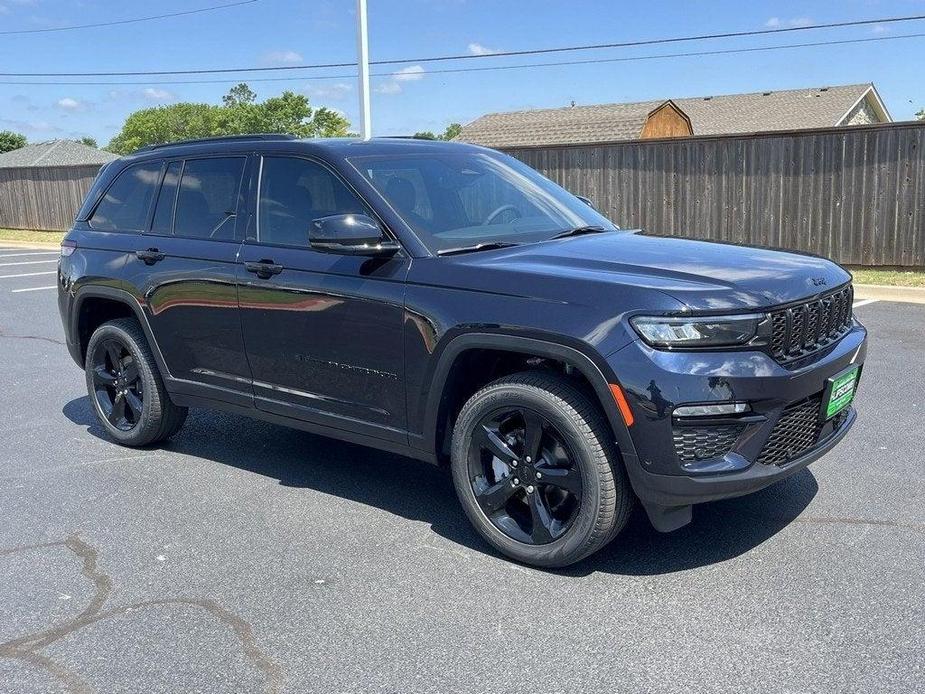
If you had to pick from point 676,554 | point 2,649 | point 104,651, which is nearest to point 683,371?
point 676,554

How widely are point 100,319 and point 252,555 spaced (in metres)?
2.80

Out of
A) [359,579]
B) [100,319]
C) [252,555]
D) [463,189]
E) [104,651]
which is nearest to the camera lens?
[104,651]

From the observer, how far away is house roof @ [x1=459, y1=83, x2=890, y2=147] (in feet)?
92.8

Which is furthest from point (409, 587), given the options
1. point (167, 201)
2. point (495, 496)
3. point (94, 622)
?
point (167, 201)

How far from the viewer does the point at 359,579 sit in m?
3.85

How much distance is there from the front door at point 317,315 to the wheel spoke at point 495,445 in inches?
18.7

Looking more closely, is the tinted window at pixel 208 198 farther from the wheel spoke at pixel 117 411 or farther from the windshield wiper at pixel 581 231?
the windshield wiper at pixel 581 231

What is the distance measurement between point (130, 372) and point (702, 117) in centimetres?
3920

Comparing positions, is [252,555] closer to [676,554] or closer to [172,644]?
[172,644]

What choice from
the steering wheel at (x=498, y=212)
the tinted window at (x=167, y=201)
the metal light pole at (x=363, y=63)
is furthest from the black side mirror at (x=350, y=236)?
the metal light pole at (x=363, y=63)

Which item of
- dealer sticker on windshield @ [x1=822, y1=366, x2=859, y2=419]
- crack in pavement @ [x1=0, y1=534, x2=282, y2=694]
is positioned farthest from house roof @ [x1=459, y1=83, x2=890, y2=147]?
crack in pavement @ [x1=0, y1=534, x2=282, y2=694]

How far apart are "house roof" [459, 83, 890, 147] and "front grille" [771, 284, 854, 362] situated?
2355 cm

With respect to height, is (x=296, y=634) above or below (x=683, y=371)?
below

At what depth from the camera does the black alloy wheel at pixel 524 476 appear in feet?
12.5
